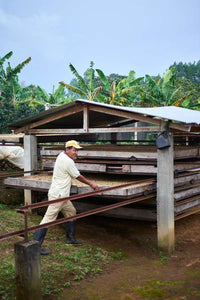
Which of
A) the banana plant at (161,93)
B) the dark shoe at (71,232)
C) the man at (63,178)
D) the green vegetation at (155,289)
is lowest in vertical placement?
the green vegetation at (155,289)

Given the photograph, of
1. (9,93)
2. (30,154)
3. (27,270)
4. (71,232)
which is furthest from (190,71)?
(27,270)

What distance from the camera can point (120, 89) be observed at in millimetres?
20953

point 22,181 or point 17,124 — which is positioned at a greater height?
point 17,124

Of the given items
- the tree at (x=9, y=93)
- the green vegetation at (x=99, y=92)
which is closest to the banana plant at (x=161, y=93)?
the green vegetation at (x=99, y=92)

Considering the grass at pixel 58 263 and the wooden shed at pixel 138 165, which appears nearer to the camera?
the grass at pixel 58 263

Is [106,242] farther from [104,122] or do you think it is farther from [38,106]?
[38,106]

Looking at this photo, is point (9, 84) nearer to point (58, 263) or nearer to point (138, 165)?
point (138, 165)

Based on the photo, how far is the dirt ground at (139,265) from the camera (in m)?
4.52

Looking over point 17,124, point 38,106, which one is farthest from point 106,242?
point 38,106

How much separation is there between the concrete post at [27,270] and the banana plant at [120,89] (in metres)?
17.0

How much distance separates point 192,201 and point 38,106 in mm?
18203

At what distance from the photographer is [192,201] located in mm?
7395

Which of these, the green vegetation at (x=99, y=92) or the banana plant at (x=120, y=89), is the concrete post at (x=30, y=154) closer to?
the green vegetation at (x=99, y=92)

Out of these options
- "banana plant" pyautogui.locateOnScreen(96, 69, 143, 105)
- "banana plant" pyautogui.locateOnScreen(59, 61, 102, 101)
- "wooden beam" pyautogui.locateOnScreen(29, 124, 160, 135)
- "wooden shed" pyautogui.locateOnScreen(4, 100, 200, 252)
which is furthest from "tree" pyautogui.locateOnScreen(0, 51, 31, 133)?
"wooden beam" pyautogui.locateOnScreen(29, 124, 160, 135)
